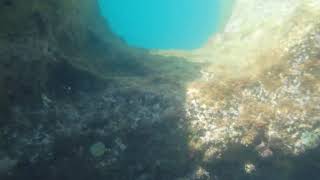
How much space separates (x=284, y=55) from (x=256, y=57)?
50cm

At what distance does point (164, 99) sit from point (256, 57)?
1.85m

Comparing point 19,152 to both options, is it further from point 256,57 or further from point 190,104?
point 256,57

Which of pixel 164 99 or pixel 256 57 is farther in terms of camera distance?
pixel 256 57

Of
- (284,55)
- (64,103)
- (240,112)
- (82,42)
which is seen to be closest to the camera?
(64,103)

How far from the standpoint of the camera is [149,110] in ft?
20.1

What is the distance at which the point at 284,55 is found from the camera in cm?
662

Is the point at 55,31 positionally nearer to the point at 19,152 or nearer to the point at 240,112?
the point at 19,152

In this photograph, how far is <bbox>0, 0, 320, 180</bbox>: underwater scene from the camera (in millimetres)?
5273

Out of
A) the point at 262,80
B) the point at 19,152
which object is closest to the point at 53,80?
the point at 19,152

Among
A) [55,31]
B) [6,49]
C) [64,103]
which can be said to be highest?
[55,31]

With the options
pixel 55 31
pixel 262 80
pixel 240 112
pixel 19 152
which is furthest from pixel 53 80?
pixel 262 80

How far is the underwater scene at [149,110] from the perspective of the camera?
527cm

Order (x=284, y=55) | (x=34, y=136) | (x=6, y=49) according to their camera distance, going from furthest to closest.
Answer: (x=284, y=55), (x=34, y=136), (x=6, y=49)

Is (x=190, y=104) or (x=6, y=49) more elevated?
(x=6, y=49)
